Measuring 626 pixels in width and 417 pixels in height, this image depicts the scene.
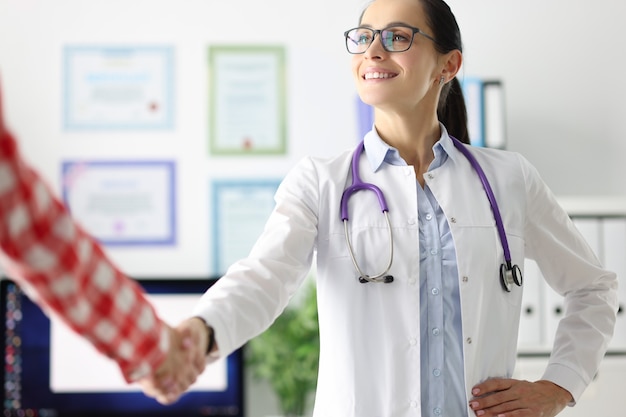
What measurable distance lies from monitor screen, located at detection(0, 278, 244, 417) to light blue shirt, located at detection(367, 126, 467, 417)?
186 cm

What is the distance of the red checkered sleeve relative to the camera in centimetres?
82

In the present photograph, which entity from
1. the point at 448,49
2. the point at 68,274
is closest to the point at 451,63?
the point at 448,49

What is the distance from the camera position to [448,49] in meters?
1.65

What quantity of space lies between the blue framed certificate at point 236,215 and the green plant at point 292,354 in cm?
35

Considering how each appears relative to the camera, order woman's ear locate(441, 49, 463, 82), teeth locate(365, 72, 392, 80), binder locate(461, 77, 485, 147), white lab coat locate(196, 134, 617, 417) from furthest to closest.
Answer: binder locate(461, 77, 485, 147), woman's ear locate(441, 49, 463, 82), teeth locate(365, 72, 392, 80), white lab coat locate(196, 134, 617, 417)

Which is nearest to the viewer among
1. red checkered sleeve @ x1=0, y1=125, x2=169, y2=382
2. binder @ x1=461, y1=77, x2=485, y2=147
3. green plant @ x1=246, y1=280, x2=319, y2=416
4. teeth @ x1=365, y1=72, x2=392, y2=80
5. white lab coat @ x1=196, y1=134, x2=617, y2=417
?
red checkered sleeve @ x1=0, y1=125, x2=169, y2=382

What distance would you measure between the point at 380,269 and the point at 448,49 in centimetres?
46

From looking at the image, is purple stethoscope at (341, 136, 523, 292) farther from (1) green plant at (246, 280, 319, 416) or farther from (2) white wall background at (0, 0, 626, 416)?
(2) white wall background at (0, 0, 626, 416)

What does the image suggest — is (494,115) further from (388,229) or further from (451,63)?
(388,229)

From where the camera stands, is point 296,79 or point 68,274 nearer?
point 68,274

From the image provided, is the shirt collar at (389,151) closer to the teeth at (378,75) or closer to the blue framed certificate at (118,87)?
the teeth at (378,75)

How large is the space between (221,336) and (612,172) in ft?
8.48

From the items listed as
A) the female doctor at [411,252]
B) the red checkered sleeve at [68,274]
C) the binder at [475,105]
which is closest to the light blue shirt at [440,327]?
the female doctor at [411,252]

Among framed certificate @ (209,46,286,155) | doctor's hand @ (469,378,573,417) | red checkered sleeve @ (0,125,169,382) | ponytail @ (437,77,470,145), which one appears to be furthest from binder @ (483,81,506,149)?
red checkered sleeve @ (0,125,169,382)
